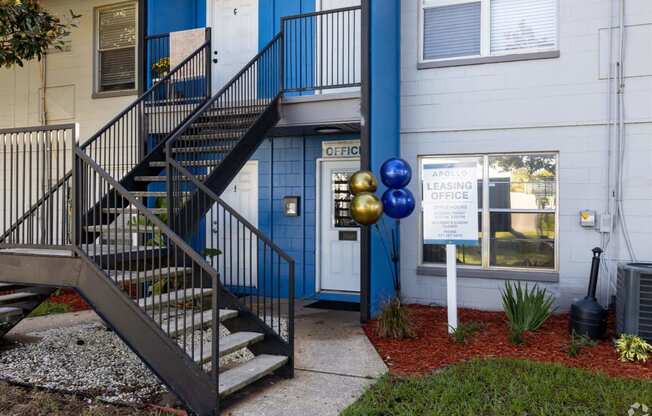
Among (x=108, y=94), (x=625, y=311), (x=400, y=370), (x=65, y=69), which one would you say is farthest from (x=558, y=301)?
(x=65, y=69)

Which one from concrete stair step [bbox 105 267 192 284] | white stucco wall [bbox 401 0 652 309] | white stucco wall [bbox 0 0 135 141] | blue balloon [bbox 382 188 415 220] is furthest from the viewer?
white stucco wall [bbox 0 0 135 141]

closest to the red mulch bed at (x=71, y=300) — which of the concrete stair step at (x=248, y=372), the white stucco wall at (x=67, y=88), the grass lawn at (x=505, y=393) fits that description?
the white stucco wall at (x=67, y=88)

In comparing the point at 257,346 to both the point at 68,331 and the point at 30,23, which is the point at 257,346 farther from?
the point at 30,23

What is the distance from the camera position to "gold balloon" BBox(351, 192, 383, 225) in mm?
6160

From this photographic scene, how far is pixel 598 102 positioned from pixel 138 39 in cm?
721

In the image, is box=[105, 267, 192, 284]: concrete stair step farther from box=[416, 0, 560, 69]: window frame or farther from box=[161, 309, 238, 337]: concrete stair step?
box=[416, 0, 560, 69]: window frame

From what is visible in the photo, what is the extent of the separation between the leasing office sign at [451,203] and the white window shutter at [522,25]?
7.88ft

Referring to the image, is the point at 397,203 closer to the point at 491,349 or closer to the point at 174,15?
the point at 491,349

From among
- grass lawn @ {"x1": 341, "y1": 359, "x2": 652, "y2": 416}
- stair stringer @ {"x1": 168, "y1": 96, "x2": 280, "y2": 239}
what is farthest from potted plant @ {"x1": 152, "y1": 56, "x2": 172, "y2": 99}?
grass lawn @ {"x1": 341, "y1": 359, "x2": 652, "y2": 416}

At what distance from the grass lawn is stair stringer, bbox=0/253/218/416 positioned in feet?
3.61

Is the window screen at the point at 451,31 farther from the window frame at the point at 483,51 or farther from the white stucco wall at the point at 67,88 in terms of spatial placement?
the white stucco wall at the point at 67,88

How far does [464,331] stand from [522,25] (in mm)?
4261

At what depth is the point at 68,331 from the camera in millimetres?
6848

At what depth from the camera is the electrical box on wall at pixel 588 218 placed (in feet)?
22.6
